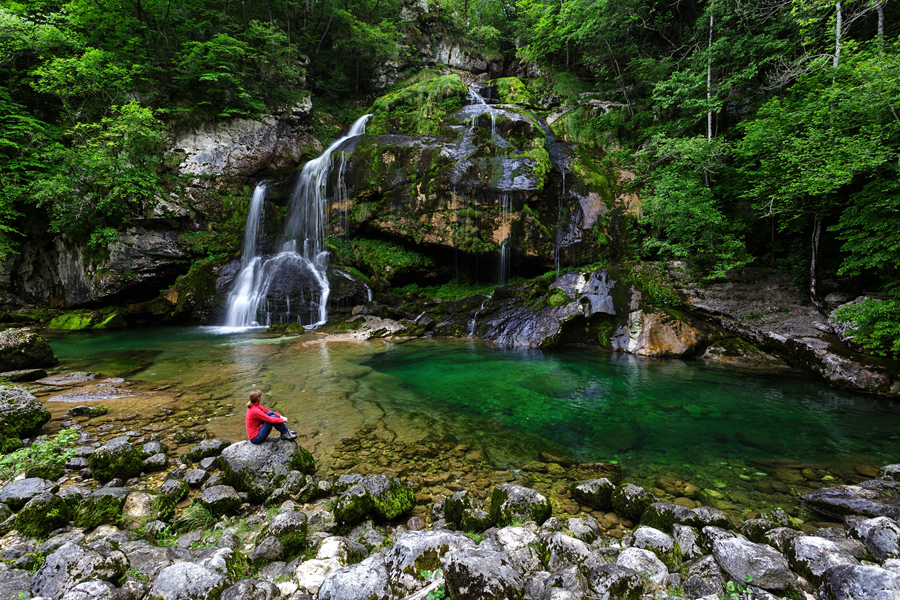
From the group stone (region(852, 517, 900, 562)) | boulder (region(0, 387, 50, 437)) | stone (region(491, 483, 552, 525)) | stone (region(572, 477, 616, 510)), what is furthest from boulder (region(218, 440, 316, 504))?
stone (region(852, 517, 900, 562))

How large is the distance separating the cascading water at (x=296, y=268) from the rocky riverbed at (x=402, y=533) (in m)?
11.3

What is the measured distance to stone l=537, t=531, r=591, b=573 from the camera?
2.81m

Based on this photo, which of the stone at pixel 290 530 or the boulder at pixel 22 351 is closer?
the stone at pixel 290 530

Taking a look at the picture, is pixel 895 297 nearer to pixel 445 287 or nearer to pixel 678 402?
pixel 678 402

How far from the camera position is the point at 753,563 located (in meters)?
2.63

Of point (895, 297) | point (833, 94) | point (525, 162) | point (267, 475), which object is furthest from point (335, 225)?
point (895, 297)

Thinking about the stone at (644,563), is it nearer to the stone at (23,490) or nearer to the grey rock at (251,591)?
the grey rock at (251,591)

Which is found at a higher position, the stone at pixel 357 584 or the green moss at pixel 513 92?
the green moss at pixel 513 92

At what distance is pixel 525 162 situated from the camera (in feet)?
53.1

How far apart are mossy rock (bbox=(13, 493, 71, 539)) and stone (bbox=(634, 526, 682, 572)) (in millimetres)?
5033

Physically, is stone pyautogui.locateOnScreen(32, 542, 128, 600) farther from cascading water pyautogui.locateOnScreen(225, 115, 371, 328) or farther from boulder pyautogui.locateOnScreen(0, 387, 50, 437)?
cascading water pyautogui.locateOnScreen(225, 115, 371, 328)

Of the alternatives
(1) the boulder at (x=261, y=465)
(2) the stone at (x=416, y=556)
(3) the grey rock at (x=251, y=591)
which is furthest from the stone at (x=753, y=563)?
(1) the boulder at (x=261, y=465)

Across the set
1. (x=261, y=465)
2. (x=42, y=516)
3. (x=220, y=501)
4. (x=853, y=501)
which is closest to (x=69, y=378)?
(x=42, y=516)

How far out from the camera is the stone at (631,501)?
363 cm
